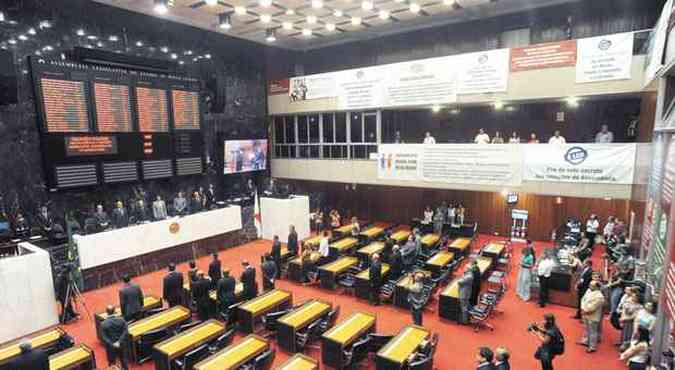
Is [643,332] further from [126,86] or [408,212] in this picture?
[126,86]

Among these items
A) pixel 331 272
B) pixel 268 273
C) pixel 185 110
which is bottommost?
pixel 331 272

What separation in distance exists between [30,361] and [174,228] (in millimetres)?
7387

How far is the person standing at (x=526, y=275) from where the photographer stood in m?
9.41

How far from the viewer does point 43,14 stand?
11.4 meters

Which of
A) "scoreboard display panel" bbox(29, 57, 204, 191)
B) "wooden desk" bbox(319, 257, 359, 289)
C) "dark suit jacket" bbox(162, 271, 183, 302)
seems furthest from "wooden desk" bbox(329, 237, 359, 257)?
"scoreboard display panel" bbox(29, 57, 204, 191)

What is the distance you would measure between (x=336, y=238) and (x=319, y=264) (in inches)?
113

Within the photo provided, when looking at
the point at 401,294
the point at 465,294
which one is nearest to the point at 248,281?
the point at 401,294

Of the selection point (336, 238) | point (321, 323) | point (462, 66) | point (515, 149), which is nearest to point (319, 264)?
point (336, 238)

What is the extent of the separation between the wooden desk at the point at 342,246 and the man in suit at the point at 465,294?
4712mm

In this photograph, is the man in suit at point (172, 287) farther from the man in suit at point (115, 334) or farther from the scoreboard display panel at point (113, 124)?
the scoreboard display panel at point (113, 124)

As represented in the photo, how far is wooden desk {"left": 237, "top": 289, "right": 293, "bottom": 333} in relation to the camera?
7.81 meters

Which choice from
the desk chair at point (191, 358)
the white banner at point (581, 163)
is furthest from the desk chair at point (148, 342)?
the white banner at point (581, 163)

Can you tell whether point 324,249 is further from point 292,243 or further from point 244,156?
point 244,156

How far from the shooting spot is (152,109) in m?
13.4
